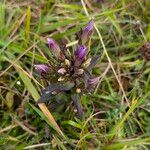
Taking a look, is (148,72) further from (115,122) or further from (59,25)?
(59,25)

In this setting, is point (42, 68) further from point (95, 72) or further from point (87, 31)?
point (95, 72)

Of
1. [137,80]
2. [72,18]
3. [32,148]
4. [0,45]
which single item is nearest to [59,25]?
[72,18]

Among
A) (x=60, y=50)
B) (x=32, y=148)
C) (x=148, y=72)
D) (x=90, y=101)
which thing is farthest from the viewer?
(x=148, y=72)

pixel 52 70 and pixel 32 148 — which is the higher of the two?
pixel 52 70

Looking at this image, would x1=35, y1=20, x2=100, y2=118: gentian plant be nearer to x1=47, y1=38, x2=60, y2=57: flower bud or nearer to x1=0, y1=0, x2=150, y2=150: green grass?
x1=47, y1=38, x2=60, y2=57: flower bud

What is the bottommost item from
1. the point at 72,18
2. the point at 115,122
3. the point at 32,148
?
the point at 115,122

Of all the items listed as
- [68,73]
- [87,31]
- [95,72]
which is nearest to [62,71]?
[68,73]
